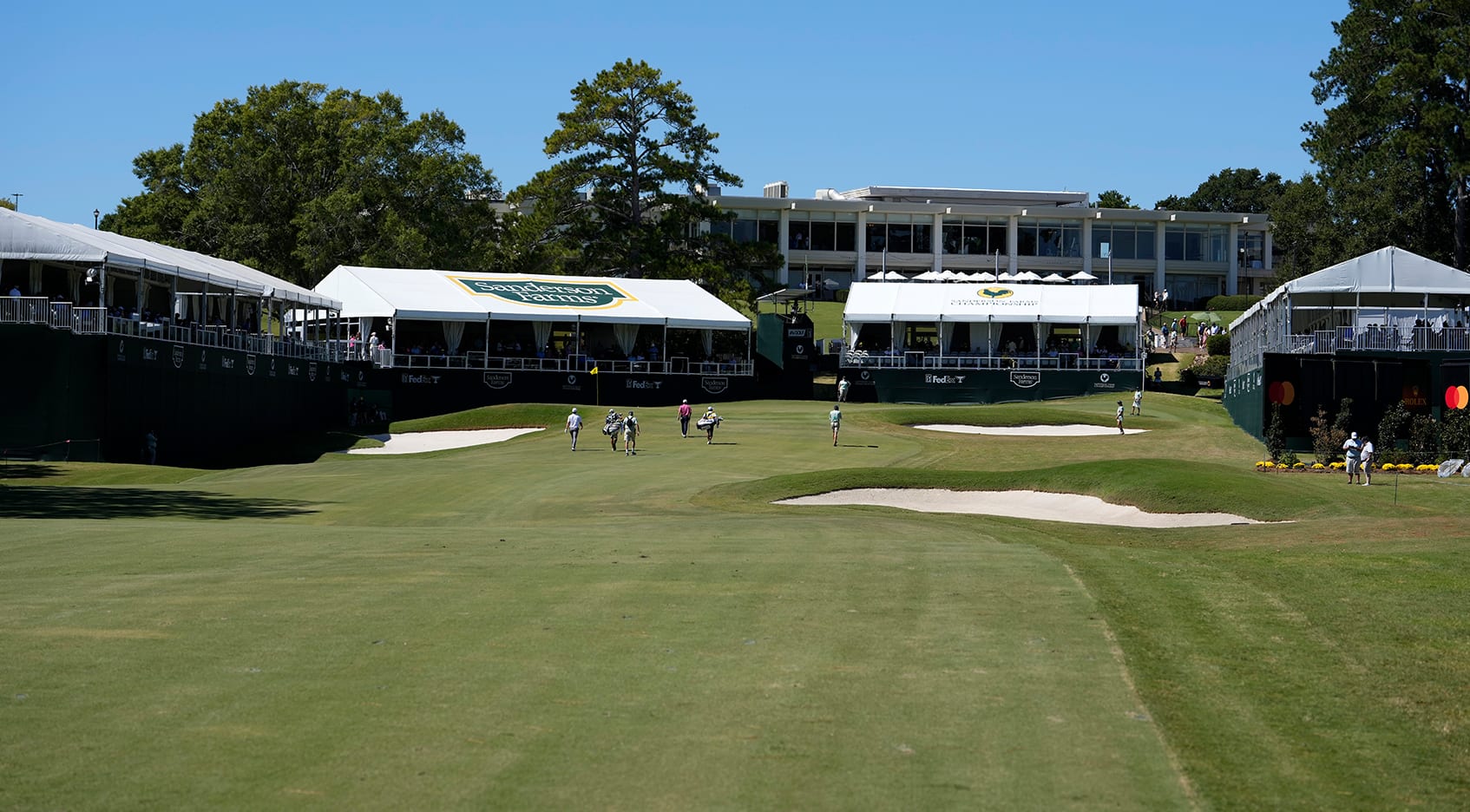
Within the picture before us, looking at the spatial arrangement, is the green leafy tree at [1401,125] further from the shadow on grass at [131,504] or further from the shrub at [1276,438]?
the shadow on grass at [131,504]

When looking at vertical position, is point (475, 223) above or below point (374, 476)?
above

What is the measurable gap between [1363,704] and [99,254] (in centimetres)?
4842

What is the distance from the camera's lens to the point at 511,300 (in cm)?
7538

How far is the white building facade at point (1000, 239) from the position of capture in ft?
406

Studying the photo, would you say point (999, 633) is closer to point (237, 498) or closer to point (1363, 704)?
point (1363, 704)

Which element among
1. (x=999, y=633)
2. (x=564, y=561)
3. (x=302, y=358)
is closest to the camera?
(x=999, y=633)

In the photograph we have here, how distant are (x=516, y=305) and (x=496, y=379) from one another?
4622 millimetres

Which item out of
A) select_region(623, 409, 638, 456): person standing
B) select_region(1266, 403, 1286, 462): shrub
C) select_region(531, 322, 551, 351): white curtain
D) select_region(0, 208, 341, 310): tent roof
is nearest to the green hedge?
select_region(531, 322, 551, 351): white curtain

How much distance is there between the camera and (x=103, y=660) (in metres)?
11.8

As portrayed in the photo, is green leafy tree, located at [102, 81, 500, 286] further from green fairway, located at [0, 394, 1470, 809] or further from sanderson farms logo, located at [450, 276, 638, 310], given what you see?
green fairway, located at [0, 394, 1470, 809]

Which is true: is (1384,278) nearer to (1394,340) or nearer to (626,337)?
(1394,340)

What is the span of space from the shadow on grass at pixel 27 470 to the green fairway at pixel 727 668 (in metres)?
15.7

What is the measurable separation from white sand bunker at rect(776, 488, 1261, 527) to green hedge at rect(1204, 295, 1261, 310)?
9200cm

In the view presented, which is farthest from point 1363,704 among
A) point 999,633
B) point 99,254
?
point 99,254
